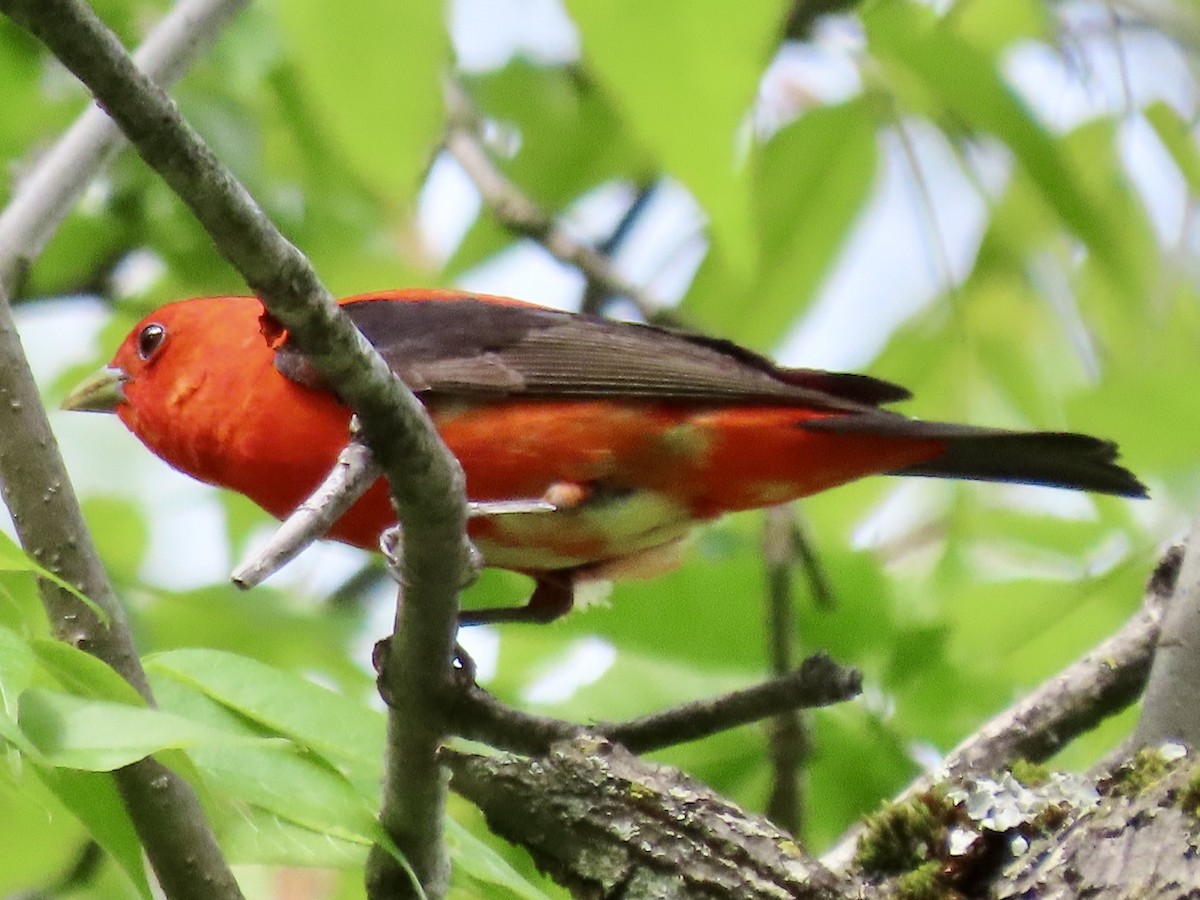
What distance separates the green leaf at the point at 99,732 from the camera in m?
1.51

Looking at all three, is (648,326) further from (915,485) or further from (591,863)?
(915,485)

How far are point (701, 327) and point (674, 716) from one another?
1869 mm

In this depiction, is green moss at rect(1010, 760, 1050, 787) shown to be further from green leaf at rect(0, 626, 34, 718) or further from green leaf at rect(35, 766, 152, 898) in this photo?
green leaf at rect(0, 626, 34, 718)

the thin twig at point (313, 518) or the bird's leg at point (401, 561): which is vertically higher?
the bird's leg at point (401, 561)

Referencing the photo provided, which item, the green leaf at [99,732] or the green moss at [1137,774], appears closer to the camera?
the green leaf at [99,732]

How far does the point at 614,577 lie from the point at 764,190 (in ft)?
3.15

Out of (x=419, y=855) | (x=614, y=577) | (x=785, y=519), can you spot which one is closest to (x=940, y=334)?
(x=785, y=519)

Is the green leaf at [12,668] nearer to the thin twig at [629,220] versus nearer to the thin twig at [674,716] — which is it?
the thin twig at [674,716]

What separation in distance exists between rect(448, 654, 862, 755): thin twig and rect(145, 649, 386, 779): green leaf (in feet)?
0.55

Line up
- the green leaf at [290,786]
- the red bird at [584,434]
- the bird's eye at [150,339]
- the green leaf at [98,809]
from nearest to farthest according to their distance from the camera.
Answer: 1. the green leaf at [98,809]
2. the green leaf at [290,786]
3. the red bird at [584,434]
4. the bird's eye at [150,339]

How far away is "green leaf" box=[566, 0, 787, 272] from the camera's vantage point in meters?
2.01

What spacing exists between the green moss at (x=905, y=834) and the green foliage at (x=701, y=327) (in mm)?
53

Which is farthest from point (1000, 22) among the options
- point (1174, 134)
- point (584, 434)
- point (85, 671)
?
point (85, 671)

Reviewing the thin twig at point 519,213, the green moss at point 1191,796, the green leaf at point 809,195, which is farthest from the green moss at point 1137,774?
the thin twig at point 519,213
